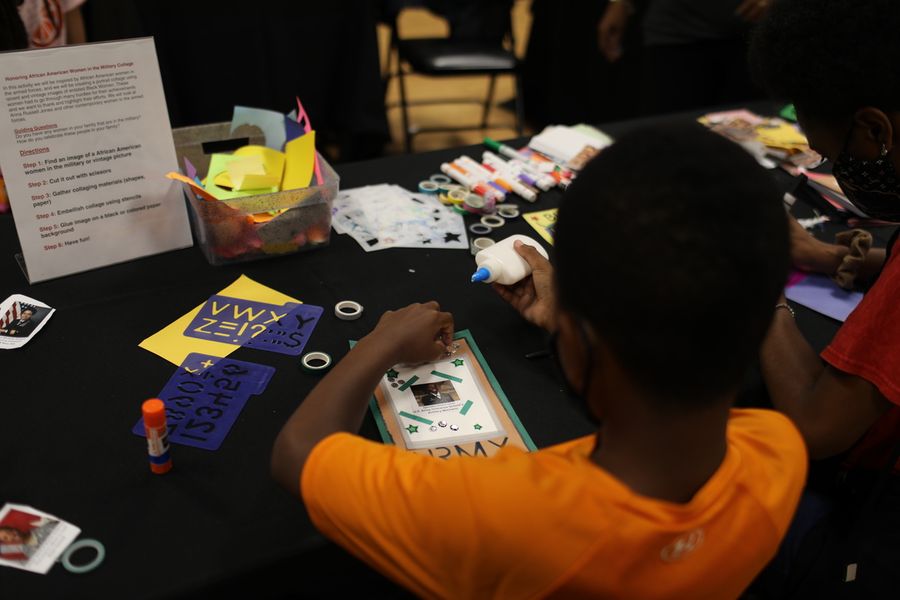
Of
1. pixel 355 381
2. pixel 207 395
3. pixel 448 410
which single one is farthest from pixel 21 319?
pixel 448 410

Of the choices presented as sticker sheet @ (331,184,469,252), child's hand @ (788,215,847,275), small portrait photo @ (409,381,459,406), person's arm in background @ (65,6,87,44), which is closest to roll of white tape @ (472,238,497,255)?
sticker sheet @ (331,184,469,252)

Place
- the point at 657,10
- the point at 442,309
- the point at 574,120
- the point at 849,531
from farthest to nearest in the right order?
the point at 574,120
the point at 657,10
the point at 442,309
the point at 849,531

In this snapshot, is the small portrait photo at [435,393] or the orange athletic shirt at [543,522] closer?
the orange athletic shirt at [543,522]

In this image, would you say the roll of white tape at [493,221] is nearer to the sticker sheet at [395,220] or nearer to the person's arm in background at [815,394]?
the sticker sheet at [395,220]

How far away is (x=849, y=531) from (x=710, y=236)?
72 centimetres

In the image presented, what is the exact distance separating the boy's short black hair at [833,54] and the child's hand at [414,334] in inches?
23.3

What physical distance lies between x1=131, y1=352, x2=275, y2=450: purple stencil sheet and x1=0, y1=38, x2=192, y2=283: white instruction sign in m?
0.35

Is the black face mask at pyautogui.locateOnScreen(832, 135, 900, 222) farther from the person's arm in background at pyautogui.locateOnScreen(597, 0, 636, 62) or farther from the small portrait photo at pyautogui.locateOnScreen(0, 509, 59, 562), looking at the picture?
the person's arm in background at pyautogui.locateOnScreen(597, 0, 636, 62)

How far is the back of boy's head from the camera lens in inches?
22.7

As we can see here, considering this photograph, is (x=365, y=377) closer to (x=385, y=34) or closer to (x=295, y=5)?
(x=295, y=5)

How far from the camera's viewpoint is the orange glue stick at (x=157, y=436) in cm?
85

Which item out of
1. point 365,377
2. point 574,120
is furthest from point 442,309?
point 574,120

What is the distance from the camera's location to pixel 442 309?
1.22m

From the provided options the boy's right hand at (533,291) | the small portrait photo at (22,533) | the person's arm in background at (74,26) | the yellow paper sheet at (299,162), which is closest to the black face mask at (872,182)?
the boy's right hand at (533,291)
